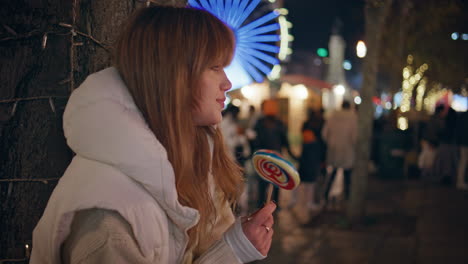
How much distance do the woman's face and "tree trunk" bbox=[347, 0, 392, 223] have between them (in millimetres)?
5817

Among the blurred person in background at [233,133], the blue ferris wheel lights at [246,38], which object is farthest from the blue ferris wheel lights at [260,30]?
the blurred person in background at [233,133]

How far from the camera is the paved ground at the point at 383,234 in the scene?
5.64 metres

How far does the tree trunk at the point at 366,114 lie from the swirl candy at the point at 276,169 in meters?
5.36

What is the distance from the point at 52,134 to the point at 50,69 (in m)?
0.28

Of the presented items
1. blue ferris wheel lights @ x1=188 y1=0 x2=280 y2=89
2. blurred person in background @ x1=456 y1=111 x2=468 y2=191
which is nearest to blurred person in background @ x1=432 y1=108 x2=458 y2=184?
blurred person in background @ x1=456 y1=111 x2=468 y2=191

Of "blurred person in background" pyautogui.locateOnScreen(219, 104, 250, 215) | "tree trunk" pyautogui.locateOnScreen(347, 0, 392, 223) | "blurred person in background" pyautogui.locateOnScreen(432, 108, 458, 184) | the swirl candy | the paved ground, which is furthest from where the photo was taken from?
"blurred person in background" pyautogui.locateOnScreen(432, 108, 458, 184)

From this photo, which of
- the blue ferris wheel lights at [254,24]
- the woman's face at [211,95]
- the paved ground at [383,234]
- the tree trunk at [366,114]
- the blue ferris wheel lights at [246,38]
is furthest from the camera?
the tree trunk at [366,114]

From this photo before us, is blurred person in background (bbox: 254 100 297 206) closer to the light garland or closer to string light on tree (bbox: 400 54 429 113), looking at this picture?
the light garland

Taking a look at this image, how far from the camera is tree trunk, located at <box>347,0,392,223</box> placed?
7.03m

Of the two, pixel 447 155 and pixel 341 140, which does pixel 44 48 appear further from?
pixel 447 155

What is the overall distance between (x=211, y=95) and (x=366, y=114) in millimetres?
5902

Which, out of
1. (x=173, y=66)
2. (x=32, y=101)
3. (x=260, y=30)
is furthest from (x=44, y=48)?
(x=260, y=30)

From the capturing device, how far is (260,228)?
170 cm

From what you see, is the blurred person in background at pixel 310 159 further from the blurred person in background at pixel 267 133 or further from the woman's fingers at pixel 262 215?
the woman's fingers at pixel 262 215
